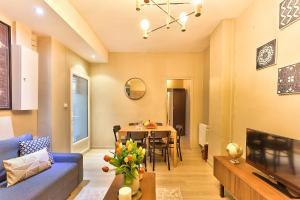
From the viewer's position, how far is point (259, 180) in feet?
6.91

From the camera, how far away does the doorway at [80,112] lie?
15.3ft

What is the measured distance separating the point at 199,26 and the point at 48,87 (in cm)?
315

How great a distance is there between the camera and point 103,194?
2.87 metres

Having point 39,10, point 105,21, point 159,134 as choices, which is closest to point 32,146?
point 39,10

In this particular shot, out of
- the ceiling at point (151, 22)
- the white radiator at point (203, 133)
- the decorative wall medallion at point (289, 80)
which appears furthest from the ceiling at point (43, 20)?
the white radiator at point (203, 133)

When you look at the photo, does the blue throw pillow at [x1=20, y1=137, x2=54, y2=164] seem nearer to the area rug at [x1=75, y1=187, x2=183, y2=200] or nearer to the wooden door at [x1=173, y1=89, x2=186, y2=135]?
the area rug at [x1=75, y1=187, x2=183, y2=200]

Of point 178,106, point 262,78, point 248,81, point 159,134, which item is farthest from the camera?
point 178,106

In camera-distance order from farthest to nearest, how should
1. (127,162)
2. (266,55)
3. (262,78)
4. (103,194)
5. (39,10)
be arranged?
(103,194) → (262,78) → (266,55) → (39,10) → (127,162)

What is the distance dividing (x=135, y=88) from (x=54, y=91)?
8.39 ft

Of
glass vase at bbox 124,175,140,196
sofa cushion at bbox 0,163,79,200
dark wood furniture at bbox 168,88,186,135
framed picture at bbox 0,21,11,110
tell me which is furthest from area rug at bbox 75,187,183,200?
dark wood furniture at bbox 168,88,186,135

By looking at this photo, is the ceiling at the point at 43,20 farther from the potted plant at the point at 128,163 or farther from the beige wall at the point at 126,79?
the potted plant at the point at 128,163

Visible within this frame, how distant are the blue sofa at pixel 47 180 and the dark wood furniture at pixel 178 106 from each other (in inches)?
241

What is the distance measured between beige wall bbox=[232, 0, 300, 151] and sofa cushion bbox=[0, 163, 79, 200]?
274 cm

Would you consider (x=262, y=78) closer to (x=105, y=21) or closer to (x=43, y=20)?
(x=105, y=21)
